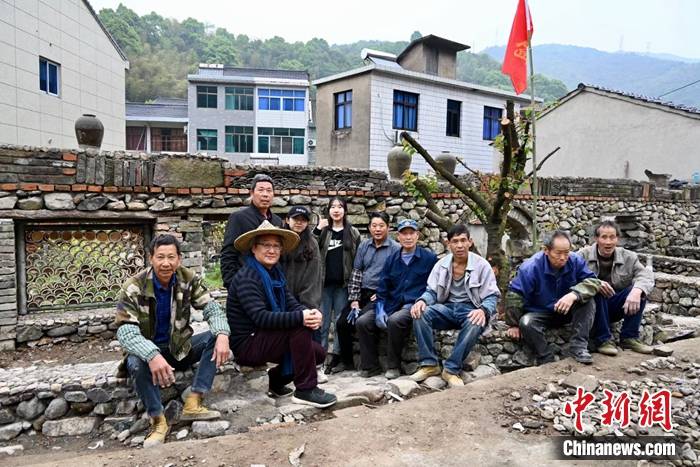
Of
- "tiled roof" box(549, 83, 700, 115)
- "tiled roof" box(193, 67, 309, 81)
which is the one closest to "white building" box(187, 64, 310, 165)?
"tiled roof" box(193, 67, 309, 81)

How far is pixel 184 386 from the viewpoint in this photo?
320cm

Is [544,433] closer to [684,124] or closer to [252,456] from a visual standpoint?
[252,456]

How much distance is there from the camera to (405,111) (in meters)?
16.7

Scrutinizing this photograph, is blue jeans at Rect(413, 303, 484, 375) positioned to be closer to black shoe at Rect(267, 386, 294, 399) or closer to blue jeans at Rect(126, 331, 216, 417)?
black shoe at Rect(267, 386, 294, 399)

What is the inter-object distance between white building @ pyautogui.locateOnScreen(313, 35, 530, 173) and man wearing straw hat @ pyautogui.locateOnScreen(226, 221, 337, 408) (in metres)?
13.1

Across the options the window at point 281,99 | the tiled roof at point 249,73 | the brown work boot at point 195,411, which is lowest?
the brown work boot at point 195,411

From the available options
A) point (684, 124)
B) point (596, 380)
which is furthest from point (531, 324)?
point (684, 124)

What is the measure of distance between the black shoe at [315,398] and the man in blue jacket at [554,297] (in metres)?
1.90

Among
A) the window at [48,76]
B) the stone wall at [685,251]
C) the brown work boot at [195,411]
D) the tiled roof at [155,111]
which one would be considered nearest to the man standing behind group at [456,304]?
the brown work boot at [195,411]

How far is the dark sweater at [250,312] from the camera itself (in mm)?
3066

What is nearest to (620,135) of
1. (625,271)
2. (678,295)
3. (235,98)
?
(678,295)

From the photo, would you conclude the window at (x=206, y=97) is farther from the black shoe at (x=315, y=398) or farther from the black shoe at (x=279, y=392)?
the black shoe at (x=315, y=398)

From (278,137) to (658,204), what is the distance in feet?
61.4

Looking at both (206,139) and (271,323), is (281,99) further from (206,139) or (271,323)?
(271,323)
